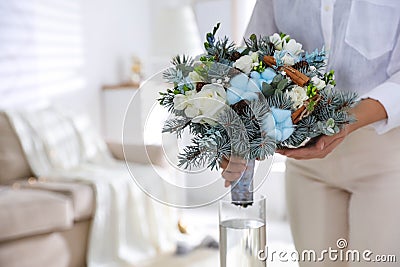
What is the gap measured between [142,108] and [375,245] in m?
0.53

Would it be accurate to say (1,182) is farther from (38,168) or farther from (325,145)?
(325,145)

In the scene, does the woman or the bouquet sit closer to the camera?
the bouquet

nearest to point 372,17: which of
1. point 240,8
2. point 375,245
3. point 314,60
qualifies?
point 314,60

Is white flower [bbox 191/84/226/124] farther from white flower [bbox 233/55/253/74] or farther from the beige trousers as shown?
the beige trousers

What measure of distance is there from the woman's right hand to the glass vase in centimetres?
4

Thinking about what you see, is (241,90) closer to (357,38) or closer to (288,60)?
(288,60)

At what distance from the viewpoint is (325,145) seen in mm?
845

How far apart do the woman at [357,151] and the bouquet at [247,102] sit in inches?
9.7

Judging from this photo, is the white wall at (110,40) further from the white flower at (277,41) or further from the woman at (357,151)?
the white flower at (277,41)

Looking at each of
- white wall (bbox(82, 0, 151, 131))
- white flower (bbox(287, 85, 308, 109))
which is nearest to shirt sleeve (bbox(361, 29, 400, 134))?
white flower (bbox(287, 85, 308, 109))

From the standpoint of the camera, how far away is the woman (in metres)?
1.02

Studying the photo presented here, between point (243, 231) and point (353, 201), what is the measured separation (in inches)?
15.8

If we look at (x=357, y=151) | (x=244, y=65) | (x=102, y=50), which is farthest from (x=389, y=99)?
(x=102, y=50)

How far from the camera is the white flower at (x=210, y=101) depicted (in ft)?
2.37
